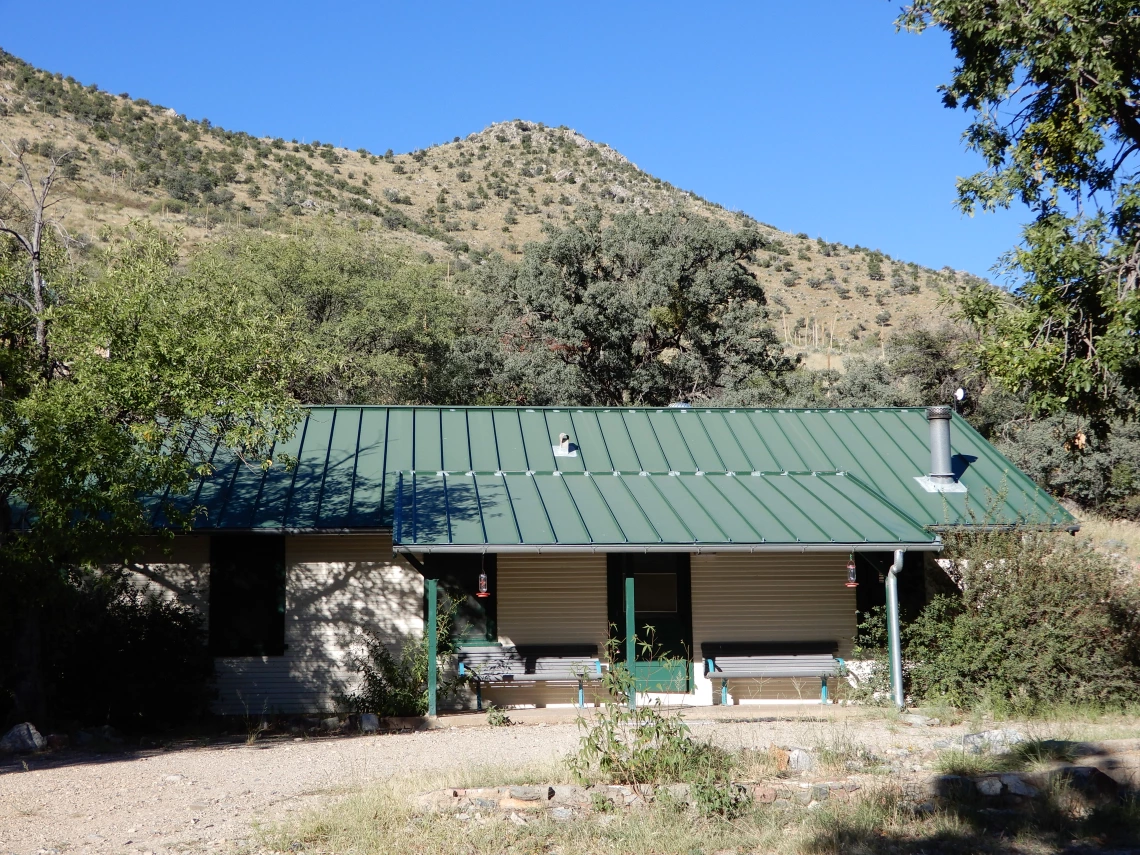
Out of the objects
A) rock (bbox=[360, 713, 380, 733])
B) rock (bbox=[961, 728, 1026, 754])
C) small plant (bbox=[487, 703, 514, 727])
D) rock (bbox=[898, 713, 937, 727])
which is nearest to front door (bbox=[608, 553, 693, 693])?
small plant (bbox=[487, 703, 514, 727])

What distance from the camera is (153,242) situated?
1420cm

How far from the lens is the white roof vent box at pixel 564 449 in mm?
15800

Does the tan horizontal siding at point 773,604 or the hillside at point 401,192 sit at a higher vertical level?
the hillside at point 401,192

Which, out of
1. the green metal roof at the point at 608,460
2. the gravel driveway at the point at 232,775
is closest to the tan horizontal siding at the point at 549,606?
the green metal roof at the point at 608,460

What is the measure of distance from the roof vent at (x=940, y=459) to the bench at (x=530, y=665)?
224 inches

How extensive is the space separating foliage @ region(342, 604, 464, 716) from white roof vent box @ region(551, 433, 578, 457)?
3.18m

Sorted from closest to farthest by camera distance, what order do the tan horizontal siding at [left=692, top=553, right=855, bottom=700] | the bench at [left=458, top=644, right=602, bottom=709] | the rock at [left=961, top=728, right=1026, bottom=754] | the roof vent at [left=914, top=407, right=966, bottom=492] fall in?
1. the rock at [left=961, top=728, right=1026, bottom=754]
2. the bench at [left=458, top=644, right=602, bottom=709]
3. the tan horizontal siding at [left=692, top=553, right=855, bottom=700]
4. the roof vent at [left=914, top=407, right=966, bottom=492]

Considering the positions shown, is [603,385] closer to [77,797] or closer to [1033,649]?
[1033,649]

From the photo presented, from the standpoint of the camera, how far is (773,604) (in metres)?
14.9

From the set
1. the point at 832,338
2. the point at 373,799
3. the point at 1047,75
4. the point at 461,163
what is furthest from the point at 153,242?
the point at 461,163

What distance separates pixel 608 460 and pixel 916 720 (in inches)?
228

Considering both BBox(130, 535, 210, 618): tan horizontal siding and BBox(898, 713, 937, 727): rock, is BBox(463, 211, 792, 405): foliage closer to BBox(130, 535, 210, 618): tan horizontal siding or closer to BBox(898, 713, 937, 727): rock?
BBox(130, 535, 210, 618): tan horizontal siding

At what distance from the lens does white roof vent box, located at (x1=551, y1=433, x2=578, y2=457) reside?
15800 millimetres

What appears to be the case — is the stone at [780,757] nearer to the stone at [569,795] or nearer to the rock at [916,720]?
the stone at [569,795]
